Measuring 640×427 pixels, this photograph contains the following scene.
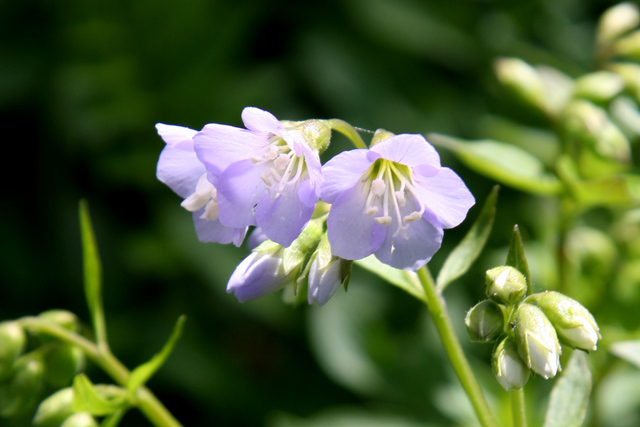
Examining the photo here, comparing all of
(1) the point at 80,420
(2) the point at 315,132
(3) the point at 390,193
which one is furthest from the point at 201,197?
(1) the point at 80,420

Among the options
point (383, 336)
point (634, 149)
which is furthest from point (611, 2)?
point (383, 336)

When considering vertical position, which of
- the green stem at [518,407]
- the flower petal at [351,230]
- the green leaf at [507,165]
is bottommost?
the green stem at [518,407]

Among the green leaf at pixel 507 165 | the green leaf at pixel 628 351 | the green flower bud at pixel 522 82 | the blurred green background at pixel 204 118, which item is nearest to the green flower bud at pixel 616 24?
the green flower bud at pixel 522 82

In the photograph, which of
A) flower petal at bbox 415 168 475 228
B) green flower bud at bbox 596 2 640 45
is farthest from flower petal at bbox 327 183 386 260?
green flower bud at bbox 596 2 640 45

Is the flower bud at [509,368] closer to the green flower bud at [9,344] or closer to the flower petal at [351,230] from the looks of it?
the flower petal at [351,230]

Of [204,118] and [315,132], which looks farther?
[204,118]

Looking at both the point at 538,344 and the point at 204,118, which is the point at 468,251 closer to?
the point at 538,344
